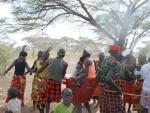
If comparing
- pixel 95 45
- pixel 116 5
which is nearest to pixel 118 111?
pixel 116 5

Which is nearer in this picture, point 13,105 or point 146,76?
point 13,105

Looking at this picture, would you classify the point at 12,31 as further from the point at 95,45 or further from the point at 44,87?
the point at 95,45

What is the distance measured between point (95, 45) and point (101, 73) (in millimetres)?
19536

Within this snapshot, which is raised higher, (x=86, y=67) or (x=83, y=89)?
(x=86, y=67)

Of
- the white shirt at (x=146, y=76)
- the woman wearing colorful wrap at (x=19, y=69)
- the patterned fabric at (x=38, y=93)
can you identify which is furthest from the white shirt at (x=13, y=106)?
the woman wearing colorful wrap at (x=19, y=69)

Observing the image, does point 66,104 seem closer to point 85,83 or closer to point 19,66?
point 85,83

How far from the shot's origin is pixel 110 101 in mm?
7246

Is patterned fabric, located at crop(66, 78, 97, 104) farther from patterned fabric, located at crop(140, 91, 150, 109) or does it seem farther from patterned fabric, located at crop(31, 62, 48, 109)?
patterned fabric, located at crop(140, 91, 150, 109)

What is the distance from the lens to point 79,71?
8.56m

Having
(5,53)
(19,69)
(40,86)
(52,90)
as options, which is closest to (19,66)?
(19,69)

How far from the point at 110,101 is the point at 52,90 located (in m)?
1.66

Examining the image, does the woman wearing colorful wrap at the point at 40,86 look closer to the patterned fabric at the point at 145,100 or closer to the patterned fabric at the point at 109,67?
the patterned fabric at the point at 109,67

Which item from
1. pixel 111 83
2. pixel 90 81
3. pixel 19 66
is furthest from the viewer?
pixel 19 66

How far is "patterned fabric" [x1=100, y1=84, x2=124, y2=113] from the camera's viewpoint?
7.18m
